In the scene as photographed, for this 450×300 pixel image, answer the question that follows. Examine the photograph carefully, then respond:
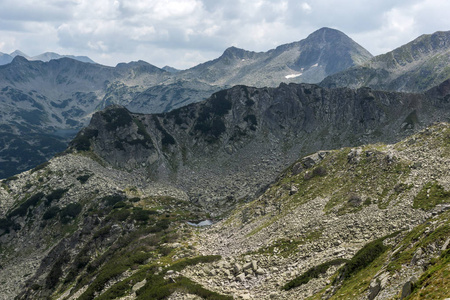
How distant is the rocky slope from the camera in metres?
25.0

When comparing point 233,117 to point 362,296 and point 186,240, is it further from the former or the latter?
point 362,296

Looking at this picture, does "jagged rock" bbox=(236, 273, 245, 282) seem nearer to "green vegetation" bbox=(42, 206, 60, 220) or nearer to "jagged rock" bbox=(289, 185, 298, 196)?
"jagged rock" bbox=(289, 185, 298, 196)

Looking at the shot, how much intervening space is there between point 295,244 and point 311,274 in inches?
370

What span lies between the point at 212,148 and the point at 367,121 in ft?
248

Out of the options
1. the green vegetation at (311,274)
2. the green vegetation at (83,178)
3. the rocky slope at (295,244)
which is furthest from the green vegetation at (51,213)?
the green vegetation at (311,274)

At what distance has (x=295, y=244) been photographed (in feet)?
137

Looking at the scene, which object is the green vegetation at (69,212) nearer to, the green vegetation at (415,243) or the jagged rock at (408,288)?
the green vegetation at (415,243)

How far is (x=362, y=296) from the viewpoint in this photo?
21.3 metres

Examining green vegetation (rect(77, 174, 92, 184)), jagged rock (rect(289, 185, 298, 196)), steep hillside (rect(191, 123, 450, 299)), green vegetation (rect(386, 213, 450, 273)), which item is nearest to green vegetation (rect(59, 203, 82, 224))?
green vegetation (rect(77, 174, 92, 184))

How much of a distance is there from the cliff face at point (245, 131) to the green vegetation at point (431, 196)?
7286 centimetres

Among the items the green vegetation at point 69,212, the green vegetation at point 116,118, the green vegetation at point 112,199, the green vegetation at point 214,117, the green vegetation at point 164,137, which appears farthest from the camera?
the green vegetation at point 214,117

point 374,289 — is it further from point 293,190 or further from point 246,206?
point 246,206

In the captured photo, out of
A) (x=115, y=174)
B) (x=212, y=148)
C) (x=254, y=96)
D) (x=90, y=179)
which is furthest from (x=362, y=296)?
(x=254, y=96)

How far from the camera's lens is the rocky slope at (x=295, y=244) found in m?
25.0
